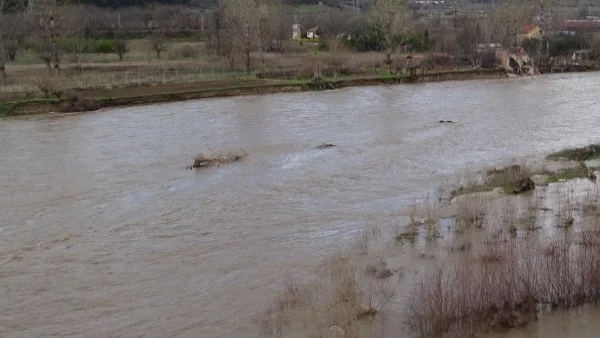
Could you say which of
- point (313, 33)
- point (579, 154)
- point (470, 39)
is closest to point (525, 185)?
point (579, 154)

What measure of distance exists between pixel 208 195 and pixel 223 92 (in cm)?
2017

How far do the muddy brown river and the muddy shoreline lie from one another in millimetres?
1550

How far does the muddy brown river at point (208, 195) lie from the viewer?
30.1 feet

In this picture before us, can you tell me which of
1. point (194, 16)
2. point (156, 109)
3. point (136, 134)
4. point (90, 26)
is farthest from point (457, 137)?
point (194, 16)

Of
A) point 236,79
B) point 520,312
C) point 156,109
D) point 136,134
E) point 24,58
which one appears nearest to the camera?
point 520,312

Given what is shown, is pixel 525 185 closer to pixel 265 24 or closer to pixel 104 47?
pixel 265 24

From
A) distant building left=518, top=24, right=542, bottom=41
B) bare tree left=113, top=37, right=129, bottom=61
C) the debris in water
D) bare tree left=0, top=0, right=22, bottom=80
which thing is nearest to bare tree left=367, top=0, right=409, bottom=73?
distant building left=518, top=24, right=542, bottom=41

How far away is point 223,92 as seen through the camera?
34.8 metres

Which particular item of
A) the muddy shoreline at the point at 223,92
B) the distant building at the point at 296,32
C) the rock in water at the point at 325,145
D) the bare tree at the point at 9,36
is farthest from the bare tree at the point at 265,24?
the rock in water at the point at 325,145

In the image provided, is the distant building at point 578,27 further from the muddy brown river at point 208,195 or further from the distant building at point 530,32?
the muddy brown river at point 208,195

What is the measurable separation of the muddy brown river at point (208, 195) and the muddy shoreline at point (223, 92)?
155 centimetres

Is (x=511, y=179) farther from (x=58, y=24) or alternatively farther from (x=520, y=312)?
(x=58, y=24)

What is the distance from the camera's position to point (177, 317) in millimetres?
8695

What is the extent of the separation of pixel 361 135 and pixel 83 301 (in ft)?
48.3
